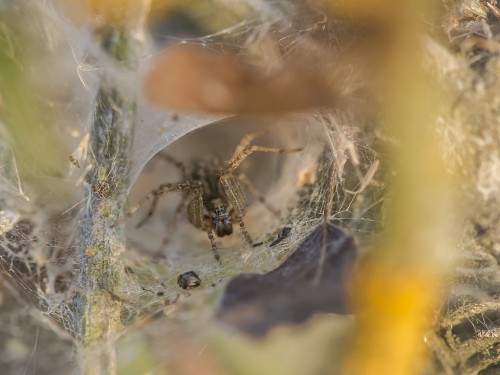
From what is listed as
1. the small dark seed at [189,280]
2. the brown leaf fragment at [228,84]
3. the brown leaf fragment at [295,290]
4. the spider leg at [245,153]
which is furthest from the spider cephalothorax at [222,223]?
the brown leaf fragment at [228,84]

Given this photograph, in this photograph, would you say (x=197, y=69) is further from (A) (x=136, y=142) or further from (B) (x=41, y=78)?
(B) (x=41, y=78)

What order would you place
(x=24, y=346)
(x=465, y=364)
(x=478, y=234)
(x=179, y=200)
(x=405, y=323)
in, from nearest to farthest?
(x=405, y=323) < (x=478, y=234) < (x=465, y=364) < (x=24, y=346) < (x=179, y=200)

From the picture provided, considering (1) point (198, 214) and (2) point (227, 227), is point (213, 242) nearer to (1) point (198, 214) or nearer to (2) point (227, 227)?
(2) point (227, 227)

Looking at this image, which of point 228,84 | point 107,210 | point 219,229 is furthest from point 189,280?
point 228,84

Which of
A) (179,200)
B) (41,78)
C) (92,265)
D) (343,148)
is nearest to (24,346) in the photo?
(92,265)

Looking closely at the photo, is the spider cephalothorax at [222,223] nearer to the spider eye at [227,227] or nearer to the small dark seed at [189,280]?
the spider eye at [227,227]
